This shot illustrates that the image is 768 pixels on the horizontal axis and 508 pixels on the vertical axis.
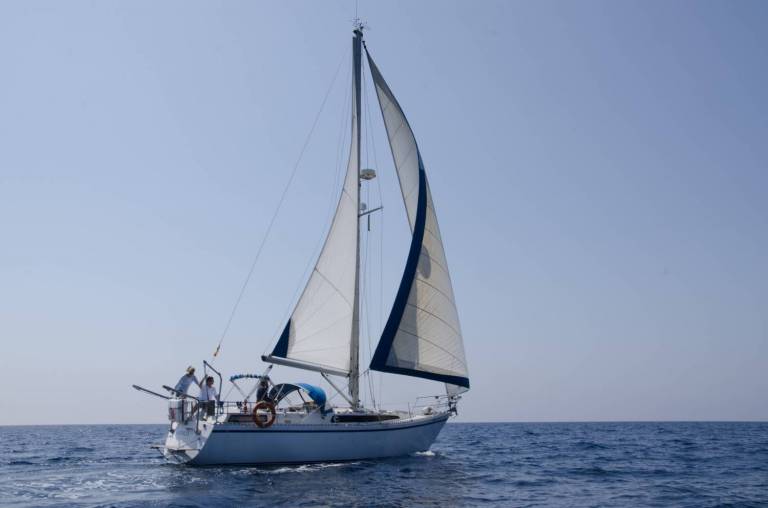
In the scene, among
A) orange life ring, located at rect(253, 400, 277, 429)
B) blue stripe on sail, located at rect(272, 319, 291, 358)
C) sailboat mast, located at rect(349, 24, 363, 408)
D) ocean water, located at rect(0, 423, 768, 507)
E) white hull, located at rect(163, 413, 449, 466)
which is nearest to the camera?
ocean water, located at rect(0, 423, 768, 507)

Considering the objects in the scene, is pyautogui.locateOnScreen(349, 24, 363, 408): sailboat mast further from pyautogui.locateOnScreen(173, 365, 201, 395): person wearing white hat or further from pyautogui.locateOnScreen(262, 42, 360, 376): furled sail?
pyautogui.locateOnScreen(173, 365, 201, 395): person wearing white hat

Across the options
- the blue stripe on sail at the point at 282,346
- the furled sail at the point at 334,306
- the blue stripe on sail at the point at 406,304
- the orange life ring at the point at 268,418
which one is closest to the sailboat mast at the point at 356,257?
the furled sail at the point at 334,306

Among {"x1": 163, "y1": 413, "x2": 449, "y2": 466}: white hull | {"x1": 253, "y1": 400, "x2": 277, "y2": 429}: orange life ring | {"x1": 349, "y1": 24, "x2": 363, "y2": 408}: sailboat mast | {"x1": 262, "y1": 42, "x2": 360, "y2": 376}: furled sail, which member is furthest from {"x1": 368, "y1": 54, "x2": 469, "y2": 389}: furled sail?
{"x1": 253, "y1": 400, "x2": 277, "y2": 429}: orange life ring

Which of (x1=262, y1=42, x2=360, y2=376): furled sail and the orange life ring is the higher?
(x1=262, y1=42, x2=360, y2=376): furled sail

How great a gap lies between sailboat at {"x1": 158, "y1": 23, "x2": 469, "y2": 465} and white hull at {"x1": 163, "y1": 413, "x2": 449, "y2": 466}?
0.11 ft

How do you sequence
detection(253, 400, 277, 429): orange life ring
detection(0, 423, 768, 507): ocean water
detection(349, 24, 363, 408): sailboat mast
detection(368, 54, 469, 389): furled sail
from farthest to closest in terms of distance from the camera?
detection(349, 24, 363, 408): sailboat mast
detection(368, 54, 469, 389): furled sail
detection(253, 400, 277, 429): orange life ring
detection(0, 423, 768, 507): ocean water

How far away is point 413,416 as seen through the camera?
2606 centimetres

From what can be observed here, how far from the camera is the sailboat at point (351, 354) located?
20609 millimetres

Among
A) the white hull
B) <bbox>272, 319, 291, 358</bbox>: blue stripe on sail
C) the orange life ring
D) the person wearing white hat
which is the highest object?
<bbox>272, 319, 291, 358</bbox>: blue stripe on sail

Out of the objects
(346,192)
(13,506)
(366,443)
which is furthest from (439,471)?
(13,506)

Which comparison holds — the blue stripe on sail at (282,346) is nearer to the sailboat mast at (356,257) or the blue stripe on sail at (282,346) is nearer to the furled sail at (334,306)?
the furled sail at (334,306)

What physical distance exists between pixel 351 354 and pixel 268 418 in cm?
456

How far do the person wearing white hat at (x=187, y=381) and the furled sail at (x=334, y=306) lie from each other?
8.20ft

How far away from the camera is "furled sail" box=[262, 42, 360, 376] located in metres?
23.2
